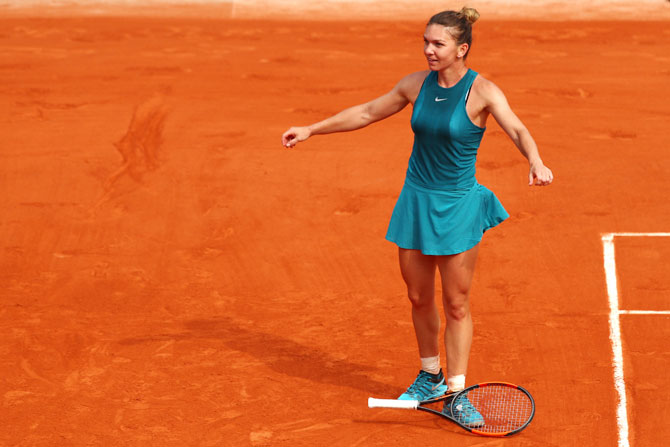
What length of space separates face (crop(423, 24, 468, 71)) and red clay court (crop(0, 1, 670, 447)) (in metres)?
2.26

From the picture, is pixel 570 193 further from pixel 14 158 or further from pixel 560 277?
pixel 14 158

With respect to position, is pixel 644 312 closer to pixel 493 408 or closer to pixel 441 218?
pixel 493 408

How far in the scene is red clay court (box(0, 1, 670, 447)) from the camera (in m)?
6.75

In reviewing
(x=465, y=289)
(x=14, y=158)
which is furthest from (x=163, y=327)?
(x=14, y=158)

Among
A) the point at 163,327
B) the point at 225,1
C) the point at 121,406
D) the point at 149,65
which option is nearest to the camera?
the point at 121,406

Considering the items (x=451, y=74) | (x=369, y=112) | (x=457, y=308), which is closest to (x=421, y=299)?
(x=457, y=308)

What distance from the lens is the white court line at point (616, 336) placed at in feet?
21.0

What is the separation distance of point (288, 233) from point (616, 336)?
3.30 metres

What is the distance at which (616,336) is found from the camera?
755cm

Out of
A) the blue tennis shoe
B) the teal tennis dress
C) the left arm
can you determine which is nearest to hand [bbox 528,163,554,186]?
the left arm

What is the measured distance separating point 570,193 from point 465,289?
4312mm

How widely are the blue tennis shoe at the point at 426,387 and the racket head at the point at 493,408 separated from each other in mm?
201

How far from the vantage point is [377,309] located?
8.16 m

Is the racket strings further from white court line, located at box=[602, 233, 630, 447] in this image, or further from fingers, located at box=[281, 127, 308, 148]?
fingers, located at box=[281, 127, 308, 148]
